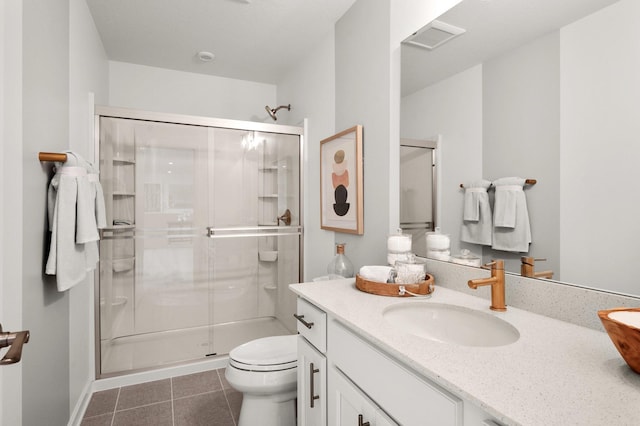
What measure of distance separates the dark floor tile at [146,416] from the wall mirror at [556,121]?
1864 millimetres

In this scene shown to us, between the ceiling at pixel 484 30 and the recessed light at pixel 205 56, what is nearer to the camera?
the ceiling at pixel 484 30

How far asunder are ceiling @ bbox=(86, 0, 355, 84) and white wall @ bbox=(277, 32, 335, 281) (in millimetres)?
127

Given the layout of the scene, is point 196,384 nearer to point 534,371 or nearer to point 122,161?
point 122,161

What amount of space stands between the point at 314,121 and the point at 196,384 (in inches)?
83.4

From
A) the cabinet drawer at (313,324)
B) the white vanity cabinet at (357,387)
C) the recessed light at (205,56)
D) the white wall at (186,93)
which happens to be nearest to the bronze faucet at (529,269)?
the white vanity cabinet at (357,387)

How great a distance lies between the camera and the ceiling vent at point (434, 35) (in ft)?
4.63

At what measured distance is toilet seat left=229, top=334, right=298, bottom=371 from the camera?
5.11 feet

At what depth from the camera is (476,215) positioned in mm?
1332

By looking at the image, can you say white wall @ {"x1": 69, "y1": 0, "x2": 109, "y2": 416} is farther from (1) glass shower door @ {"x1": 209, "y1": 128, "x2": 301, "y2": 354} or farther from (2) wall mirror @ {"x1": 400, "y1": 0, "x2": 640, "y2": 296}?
(2) wall mirror @ {"x1": 400, "y1": 0, "x2": 640, "y2": 296}

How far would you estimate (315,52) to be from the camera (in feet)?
8.58

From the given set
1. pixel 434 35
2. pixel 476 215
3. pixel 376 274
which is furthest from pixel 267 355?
pixel 434 35

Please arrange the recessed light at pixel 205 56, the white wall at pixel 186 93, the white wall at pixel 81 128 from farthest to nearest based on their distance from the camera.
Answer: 1. the white wall at pixel 186 93
2. the recessed light at pixel 205 56
3. the white wall at pixel 81 128

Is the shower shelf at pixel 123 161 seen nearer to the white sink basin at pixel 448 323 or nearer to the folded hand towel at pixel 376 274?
the folded hand towel at pixel 376 274

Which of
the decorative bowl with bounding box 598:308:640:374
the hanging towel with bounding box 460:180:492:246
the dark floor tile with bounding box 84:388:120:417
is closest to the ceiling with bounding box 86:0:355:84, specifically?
the hanging towel with bounding box 460:180:492:246
